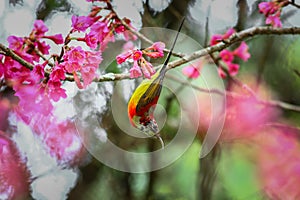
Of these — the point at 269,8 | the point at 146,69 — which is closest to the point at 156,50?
the point at 146,69

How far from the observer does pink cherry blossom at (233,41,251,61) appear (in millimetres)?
836

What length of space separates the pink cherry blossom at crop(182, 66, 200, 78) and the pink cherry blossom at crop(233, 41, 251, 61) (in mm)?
Result: 88

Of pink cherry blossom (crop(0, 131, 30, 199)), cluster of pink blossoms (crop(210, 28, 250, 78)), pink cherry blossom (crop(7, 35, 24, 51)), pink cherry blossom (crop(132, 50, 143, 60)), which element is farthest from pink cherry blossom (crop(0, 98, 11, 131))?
cluster of pink blossoms (crop(210, 28, 250, 78))

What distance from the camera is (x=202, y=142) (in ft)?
2.68

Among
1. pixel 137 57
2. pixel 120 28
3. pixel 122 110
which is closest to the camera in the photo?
pixel 137 57

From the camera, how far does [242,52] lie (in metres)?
0.84

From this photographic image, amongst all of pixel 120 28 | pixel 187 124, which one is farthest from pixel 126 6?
pixel 187 124

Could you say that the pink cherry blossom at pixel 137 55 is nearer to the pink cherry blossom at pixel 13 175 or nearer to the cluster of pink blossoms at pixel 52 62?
the cluster of pink blossoms at pixel 52 62

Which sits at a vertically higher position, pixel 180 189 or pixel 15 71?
pixel 15 71

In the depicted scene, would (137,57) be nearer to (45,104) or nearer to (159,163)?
(45,104)

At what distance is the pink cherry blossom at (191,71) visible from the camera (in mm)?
804

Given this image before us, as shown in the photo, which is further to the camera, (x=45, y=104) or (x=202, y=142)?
(x=202, y=142)

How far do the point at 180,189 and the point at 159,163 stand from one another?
0.22 feet

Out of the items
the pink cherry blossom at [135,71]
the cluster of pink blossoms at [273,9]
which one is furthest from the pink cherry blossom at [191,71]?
the pink cherry blossom at [135,71]
